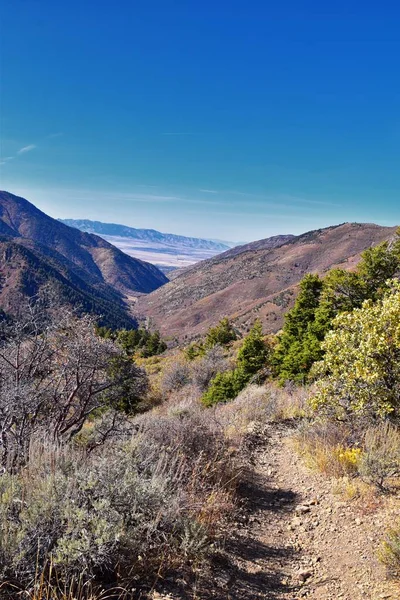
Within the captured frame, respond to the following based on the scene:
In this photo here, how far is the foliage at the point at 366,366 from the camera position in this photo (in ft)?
17.0

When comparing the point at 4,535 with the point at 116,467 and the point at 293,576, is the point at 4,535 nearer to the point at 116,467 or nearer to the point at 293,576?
the point at 116,467

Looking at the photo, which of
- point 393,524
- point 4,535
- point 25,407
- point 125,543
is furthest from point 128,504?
point 393,524

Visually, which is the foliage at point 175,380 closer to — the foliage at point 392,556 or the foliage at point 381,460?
the foliage at point 381,460

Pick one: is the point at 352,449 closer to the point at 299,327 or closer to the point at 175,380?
the point at 299,327

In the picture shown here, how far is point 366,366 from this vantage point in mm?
5301

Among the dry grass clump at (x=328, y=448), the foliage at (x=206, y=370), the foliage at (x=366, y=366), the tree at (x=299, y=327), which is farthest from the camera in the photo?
the foliage at (x=206, y=370)

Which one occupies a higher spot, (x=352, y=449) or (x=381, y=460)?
(x=381, y=460)

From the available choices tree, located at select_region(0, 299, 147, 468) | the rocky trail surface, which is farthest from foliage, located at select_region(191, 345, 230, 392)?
the rocky trail surface

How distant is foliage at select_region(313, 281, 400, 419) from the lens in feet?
17.0

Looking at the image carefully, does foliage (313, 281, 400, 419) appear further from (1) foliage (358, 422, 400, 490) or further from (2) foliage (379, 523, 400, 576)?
(2) foliage (379, 523, 400, 576)

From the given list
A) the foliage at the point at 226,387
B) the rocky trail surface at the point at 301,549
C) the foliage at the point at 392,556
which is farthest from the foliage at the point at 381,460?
the foliage at the point at 226,387

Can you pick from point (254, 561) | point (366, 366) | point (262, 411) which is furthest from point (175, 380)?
point (254, 561)

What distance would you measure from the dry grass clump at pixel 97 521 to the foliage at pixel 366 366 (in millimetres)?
2607

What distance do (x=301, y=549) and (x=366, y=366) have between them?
252 centimetres
